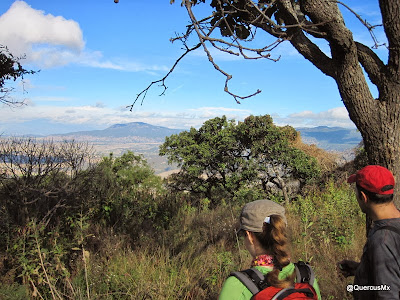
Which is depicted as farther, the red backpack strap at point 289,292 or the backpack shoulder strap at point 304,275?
the backpack shoulder strap at point 304,275

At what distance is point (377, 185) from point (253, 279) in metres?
1.06

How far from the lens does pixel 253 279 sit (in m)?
1.60

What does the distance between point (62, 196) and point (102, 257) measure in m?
1.38

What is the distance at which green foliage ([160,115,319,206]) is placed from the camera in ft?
44.2

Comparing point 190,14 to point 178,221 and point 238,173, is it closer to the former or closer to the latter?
point 178,221

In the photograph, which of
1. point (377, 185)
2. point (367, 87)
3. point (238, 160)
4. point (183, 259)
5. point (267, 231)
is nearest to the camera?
point (267, 231)

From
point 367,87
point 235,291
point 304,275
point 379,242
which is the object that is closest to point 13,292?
point 235,291

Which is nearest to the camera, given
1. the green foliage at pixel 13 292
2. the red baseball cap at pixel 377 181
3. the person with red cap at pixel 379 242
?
the person with red cap at pixel 379 242

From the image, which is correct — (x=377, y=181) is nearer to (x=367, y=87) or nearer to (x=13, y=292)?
(x=367, y=87)

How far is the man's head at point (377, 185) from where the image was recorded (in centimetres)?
207

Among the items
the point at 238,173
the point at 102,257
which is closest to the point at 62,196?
the point at 102,257

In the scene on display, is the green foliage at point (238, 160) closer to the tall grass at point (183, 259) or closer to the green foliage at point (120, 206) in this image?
the green foliage at point (120, 206)

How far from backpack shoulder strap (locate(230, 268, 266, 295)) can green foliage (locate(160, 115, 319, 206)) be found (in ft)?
37.9

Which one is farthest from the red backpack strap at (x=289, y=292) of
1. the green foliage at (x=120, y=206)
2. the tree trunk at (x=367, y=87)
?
the green foliage at (x=120, y=206)
